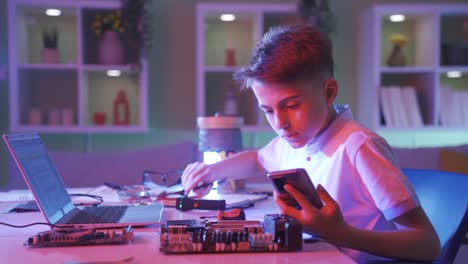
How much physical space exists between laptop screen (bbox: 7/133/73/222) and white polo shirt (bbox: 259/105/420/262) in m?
0.68

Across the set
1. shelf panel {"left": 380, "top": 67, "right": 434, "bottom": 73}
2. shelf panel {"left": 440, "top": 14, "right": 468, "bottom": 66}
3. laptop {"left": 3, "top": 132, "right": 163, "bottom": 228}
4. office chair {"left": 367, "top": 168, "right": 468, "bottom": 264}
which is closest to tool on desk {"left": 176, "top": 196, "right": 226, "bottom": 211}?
laptop {"left": 3, "top": 132, "right": 163, "bottom": 228}

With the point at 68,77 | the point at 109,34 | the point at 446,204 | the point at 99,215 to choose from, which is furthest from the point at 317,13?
the point at 99,215

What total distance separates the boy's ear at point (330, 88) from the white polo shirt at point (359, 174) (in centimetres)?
7

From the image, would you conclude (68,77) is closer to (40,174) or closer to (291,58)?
(40,174)

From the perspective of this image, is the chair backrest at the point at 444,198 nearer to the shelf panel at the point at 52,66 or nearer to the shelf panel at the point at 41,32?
the shelf panel at the point at 52,66

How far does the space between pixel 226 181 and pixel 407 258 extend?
93 centimetres

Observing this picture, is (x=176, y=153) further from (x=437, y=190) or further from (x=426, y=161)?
(x=437, y=190)

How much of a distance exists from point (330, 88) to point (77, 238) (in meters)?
0.70

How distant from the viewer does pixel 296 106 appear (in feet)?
3.73

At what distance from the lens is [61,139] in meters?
3.39

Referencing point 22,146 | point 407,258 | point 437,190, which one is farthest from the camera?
point 437,190

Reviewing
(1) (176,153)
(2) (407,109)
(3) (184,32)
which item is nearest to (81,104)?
(1) (176,153)

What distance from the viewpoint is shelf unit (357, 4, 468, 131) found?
10.4 feet

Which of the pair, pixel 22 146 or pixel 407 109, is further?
pixel 407 109
